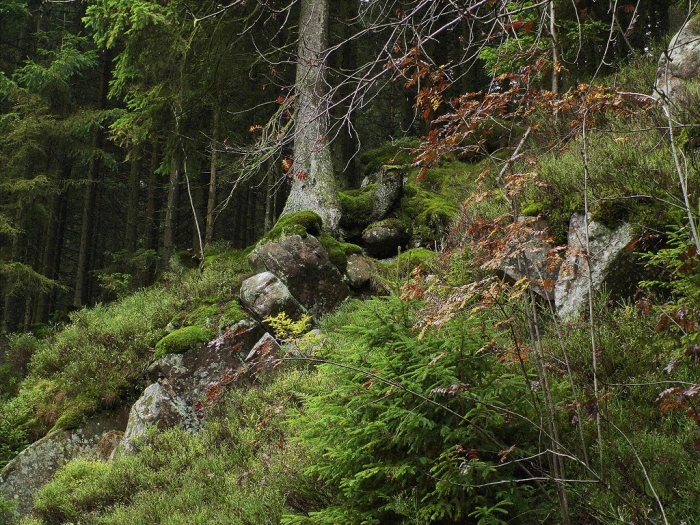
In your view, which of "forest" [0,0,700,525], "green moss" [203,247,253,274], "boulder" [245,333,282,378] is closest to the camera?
"forest" [0,0,700,525]

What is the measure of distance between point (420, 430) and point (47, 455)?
21.5 ft

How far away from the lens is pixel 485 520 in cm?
297

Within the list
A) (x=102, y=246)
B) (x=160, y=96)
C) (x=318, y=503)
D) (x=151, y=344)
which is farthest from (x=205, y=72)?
(x=102, y=246)

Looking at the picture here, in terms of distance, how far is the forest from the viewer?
3.14 metres

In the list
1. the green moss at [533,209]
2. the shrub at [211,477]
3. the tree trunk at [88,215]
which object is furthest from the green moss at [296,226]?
the tree trunk at [88,215]

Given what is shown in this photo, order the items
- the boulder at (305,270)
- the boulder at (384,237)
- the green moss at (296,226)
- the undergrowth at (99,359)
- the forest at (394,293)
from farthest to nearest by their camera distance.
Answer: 1. the boulder at (384,237)
2. the green moss at (296,226)
3. the boulder at (305,270)
4. the undergrowth at (99,359)
5. the forest at (394,293)

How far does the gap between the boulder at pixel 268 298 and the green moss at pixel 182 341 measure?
78cm

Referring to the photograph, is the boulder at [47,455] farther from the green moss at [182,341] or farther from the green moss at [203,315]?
the green moss at [203,315]

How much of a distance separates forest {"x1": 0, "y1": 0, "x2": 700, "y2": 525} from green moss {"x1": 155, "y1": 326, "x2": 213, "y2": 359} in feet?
0.10

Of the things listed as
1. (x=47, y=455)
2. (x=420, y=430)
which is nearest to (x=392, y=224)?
(x=47, y=455)

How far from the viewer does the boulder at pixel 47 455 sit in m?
7.24

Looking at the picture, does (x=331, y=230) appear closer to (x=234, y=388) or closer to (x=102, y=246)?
(x=234, y=388)

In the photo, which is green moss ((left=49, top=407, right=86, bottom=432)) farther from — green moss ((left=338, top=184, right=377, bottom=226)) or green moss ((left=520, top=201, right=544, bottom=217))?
green moss ((left=520, top=201, right=544, bottom=217))

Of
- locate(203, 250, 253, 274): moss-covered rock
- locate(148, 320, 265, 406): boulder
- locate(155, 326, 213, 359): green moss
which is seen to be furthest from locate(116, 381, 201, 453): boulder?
locate(203, 250, 253, 274): moss-covered rock
